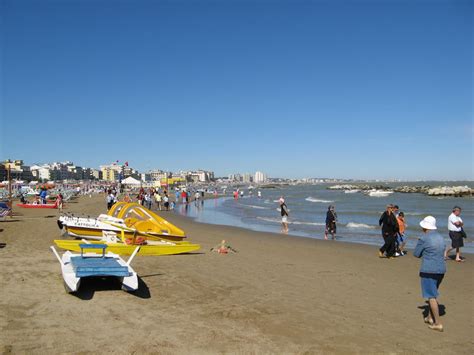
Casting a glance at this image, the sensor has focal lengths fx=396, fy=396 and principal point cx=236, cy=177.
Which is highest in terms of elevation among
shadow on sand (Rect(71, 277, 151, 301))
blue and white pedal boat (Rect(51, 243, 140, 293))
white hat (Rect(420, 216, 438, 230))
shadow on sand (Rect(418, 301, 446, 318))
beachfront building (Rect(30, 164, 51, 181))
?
beachfront building (Rect(30, 164, 51, 181))

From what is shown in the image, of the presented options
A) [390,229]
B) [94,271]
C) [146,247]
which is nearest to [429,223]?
[94,271]

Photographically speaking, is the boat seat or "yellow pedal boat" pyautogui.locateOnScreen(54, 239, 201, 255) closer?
the boat seat

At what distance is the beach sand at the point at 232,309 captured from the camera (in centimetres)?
492

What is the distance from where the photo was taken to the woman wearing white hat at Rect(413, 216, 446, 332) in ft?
18.3

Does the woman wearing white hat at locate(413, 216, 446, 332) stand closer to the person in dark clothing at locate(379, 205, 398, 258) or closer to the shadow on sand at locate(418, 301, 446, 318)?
the shadow on sand at locate(418, 301, 446, 318)

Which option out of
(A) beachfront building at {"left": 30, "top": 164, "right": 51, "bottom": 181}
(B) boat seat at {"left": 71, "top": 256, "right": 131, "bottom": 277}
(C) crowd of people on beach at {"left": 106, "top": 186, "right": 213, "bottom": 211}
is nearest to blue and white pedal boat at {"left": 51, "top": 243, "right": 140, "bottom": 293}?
(B) boat seat at {"left": 71, "top": 256, "right": 131, "bottom": 277}

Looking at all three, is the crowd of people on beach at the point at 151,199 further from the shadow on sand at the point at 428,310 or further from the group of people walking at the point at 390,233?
the shadow on sand at the point at 428,310

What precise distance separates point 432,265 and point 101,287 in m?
5.41

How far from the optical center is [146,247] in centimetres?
1053

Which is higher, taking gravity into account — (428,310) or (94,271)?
(94,271)

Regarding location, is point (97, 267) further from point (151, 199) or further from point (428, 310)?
point (151, 199)

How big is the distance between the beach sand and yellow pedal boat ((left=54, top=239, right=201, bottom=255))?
376 millimetres

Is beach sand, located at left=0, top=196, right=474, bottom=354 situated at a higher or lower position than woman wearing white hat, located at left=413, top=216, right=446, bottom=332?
lower

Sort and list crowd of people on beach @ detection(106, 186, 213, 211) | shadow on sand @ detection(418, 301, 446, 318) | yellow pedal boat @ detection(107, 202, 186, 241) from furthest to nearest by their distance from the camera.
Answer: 1. crowd of people on beach @ detection(106, 186, 213, 211)
2. yellow pedal boat @ detection(107, 202, 186, 241)
3. shadow on sand @ detection(418, 301, 446, 318)
